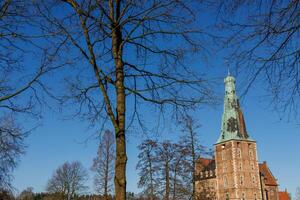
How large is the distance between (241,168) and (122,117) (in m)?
68.3

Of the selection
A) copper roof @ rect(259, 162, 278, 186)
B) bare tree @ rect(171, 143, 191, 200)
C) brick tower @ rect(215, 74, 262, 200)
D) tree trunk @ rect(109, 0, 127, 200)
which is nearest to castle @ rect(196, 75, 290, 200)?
brick tower @ rect(215, 74, 262, 200)

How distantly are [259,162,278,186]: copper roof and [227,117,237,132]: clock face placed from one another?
14663 millimetres

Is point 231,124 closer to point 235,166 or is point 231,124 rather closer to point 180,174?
point 235,166

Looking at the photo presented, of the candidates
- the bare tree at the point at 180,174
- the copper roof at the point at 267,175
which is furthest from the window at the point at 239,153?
the bare tree at the point at 180,174

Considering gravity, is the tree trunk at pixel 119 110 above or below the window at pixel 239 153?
below

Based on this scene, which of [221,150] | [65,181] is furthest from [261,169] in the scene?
[65,181]

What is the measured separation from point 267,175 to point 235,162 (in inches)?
634

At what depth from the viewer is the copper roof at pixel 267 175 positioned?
80.0 m

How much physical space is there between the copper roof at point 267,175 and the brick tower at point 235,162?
842cm

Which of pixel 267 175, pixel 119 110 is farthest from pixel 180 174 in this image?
pixel 267 175

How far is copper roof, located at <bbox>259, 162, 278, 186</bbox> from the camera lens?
80000 mm

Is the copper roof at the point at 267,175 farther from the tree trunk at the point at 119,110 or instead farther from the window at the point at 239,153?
the tree trunk at the point at 119,110

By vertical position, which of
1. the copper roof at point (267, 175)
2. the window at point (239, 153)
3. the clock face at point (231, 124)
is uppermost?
the clock face at point (231, 124)

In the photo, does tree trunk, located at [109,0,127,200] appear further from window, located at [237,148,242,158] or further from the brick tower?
window, located at [237,148,242,158]
